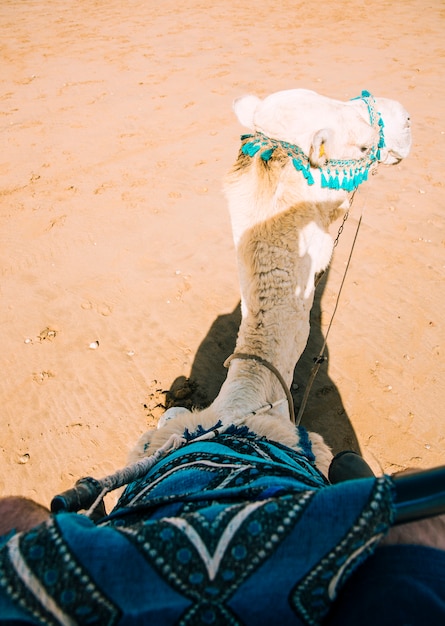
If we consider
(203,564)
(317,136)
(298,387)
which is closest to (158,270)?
(298,387)

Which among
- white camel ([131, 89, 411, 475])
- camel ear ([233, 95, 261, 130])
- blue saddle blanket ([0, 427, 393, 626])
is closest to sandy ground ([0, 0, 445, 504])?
white camel ([131, 89, 411, 475])

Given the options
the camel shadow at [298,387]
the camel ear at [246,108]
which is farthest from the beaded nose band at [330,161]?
the camel shadow at [298,387]

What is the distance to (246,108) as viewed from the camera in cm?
218

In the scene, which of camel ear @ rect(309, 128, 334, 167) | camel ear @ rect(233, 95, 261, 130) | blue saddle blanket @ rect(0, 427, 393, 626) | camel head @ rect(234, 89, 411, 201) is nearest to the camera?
blue saddle blanket @ rect(0, 427, 393, 626)

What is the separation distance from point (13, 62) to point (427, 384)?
33.5 feet

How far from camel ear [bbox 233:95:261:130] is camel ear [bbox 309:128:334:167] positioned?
474mm

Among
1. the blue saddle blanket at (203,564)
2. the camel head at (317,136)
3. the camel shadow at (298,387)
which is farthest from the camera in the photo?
the camel shadow at (298,387)

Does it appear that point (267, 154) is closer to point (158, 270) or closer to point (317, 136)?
point (317, 136)

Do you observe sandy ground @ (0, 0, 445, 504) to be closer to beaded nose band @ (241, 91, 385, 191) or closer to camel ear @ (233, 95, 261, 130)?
beaded nose band @ (241, 91, 385, 191)

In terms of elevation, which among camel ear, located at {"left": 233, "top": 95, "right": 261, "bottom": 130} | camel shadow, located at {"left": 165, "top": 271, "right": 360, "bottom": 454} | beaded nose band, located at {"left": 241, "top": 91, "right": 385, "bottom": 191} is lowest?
camel shadow, located at {"left": 165, "top": 271, "right": 360, "bottom": 454}

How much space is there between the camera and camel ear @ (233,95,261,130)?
217 centimetres

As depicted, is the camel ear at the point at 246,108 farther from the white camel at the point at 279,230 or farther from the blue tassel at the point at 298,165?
the blue tassel at the point at 298,165

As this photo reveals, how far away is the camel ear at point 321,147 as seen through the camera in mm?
1803

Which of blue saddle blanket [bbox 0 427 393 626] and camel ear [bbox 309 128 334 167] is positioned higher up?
camel ear [bbox 309 128 334 167]
